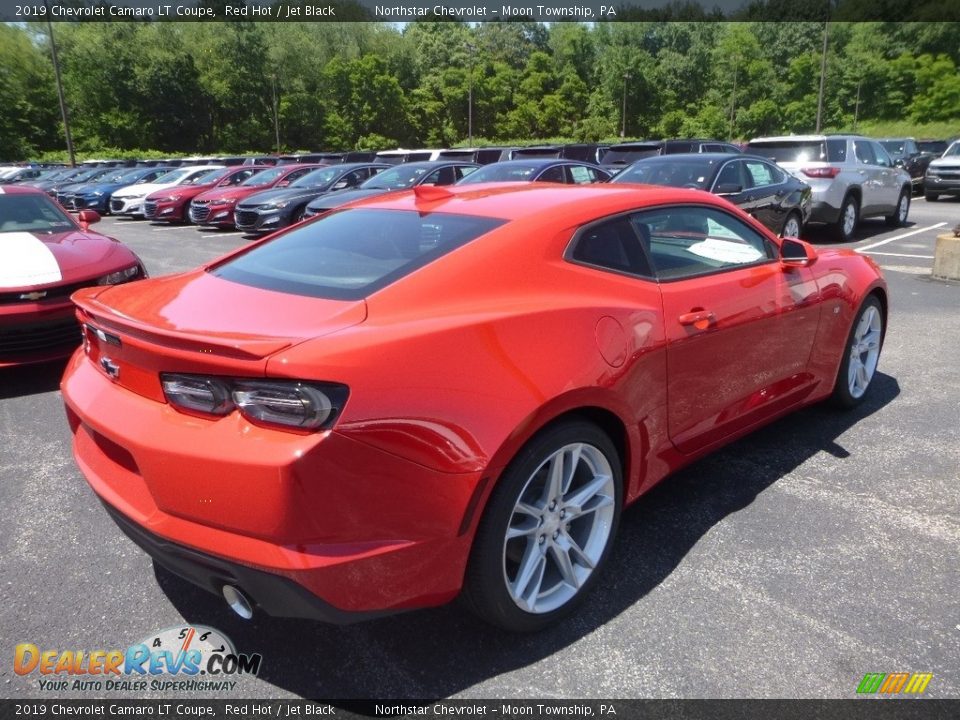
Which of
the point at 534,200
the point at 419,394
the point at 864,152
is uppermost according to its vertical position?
the point at 534,200

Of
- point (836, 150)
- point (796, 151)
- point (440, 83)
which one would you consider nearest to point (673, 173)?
point (796, 151)

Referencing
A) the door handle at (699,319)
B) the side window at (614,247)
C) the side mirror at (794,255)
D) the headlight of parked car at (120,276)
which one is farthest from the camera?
the headlight of parked car at (120,276)

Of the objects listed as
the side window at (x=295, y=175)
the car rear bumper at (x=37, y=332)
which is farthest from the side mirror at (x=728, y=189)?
the side window at (x=295, y=175)

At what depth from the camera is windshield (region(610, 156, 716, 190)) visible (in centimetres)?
981

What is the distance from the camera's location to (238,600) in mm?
2152

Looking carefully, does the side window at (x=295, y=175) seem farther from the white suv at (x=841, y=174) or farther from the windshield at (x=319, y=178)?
the white suv at (x=841, y=174)

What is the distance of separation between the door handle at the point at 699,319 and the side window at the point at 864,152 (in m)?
11.7

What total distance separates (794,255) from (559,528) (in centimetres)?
207

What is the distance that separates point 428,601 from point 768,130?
7310 cm

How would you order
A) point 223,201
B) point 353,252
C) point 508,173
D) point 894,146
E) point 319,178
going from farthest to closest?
point 894,146 < point 223,201 < point 319,178 < point 508,173 < point 353,252

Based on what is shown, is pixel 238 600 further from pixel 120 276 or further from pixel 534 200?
pixel 120 276

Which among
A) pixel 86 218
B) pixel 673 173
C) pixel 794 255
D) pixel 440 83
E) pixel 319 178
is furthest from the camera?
pixel 440 83

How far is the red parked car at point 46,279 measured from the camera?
5.29 meters

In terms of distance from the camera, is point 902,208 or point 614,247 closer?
point 614,247
